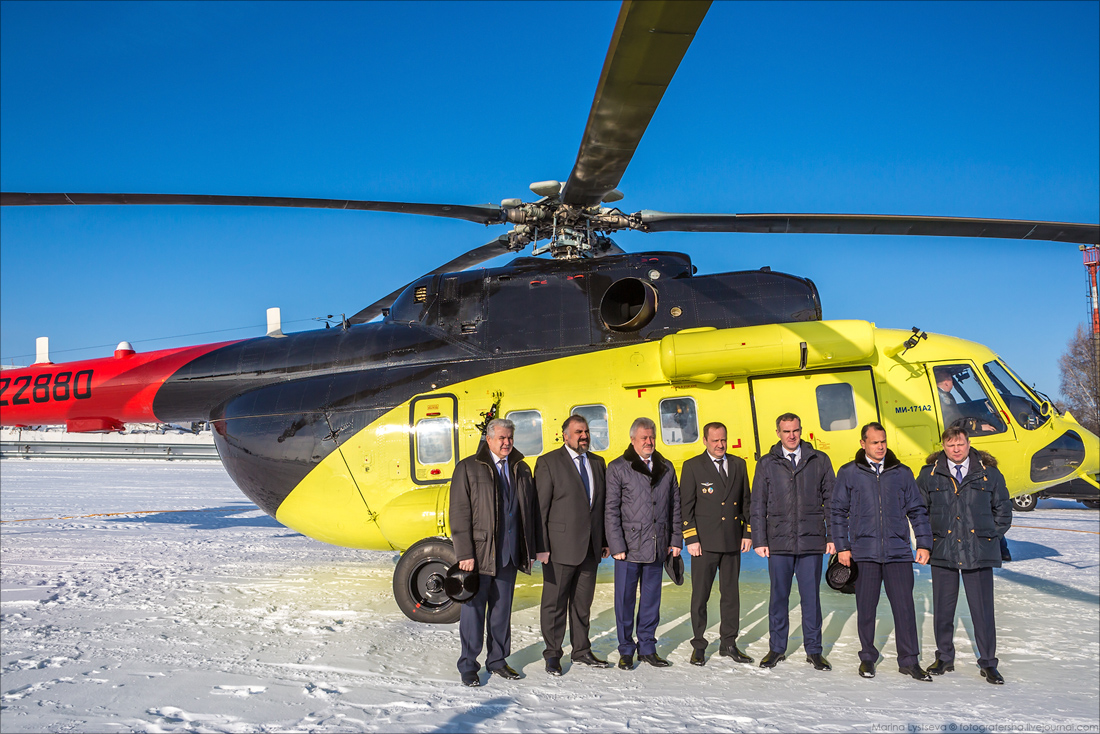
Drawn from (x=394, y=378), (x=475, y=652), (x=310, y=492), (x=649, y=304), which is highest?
(x=649, y=304)

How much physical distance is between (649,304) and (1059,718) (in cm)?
476

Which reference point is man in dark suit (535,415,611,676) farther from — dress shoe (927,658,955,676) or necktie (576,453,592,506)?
dress shoe (927,658,955,676)

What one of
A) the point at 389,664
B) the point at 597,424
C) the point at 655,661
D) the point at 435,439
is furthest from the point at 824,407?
the point at 389,664

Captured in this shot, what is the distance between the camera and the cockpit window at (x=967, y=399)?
7.07 metres

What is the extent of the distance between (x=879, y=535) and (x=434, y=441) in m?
4.41

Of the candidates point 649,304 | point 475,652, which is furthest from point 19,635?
point 649,304

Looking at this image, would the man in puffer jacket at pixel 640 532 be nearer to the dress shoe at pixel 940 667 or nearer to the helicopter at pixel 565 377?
the helicopter at pixel 565 377

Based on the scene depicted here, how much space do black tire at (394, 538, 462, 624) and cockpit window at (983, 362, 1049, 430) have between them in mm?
6007

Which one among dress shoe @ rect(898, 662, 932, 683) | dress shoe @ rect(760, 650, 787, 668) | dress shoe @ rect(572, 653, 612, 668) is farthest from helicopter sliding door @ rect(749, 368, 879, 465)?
dress shoe @ rect(572, 653, 612, 668)

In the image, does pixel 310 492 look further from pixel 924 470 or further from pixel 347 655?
pixel 924 470

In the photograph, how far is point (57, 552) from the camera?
10.2 m

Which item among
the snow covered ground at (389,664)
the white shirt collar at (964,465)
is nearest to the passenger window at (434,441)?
the snow covered ground at (389,664)

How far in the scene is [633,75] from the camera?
3.79 metres

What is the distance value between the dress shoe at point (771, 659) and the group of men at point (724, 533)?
0.5 inches
